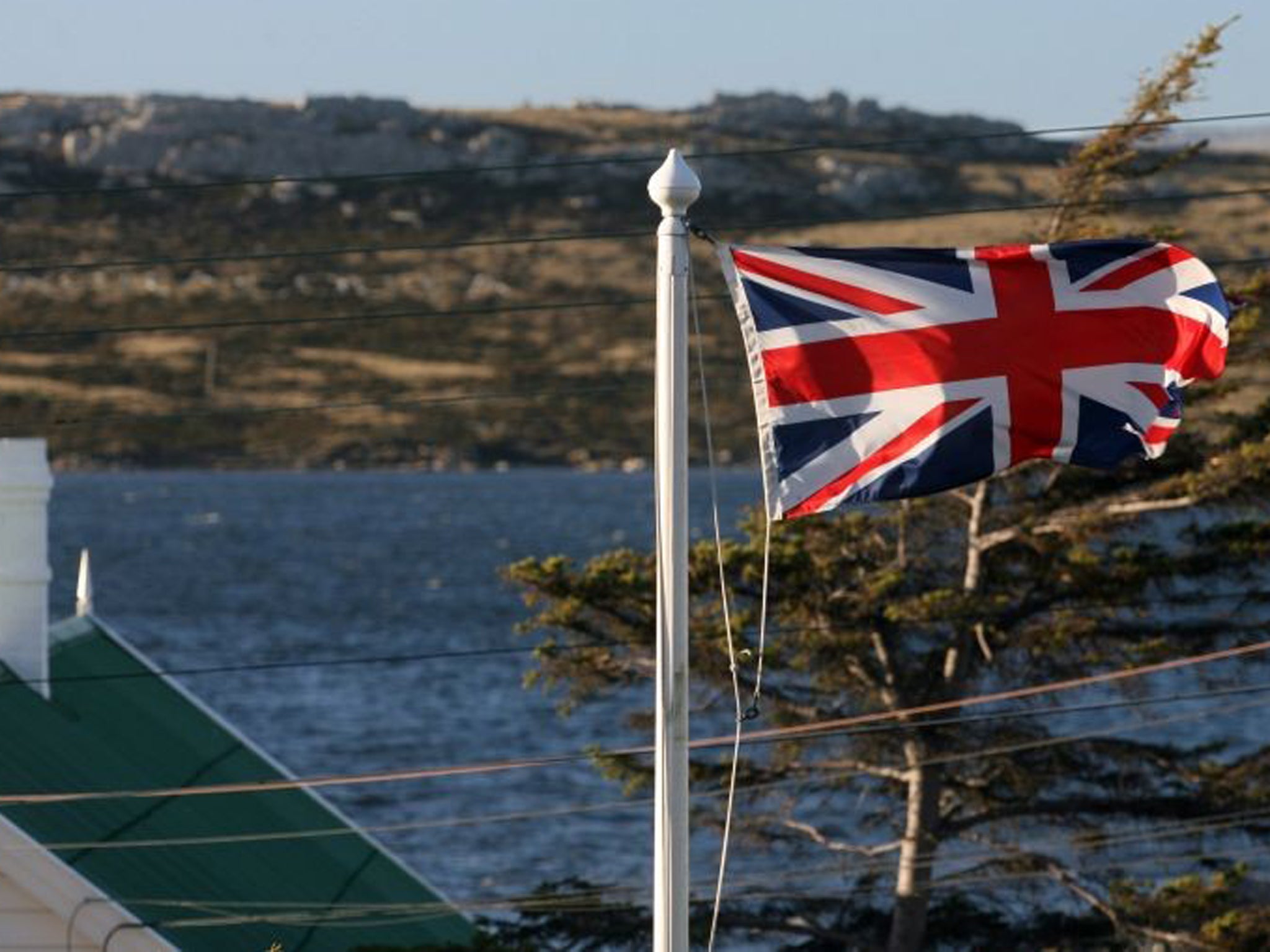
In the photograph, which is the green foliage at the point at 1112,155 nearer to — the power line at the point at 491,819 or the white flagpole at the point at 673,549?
the power line at the point at 491,819

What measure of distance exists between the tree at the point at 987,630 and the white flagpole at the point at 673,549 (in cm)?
1292

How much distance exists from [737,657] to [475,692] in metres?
79.5

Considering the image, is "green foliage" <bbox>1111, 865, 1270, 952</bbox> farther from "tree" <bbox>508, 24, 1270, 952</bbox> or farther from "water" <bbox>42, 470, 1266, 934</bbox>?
"water" <bbox>42, 470, 1266, 934</bbox>

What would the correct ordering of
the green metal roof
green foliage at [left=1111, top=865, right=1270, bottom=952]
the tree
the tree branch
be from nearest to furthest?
the green metal roof → green foliage at [left=1111, top=865, right=1270, bottom=952] → the tree → the tree branch

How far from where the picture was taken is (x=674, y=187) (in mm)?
12523

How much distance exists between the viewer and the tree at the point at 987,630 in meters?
26.3

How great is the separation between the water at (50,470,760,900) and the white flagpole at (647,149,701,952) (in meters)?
32.1

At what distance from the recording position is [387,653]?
10406cm

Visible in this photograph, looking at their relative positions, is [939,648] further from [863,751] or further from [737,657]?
[737,657]

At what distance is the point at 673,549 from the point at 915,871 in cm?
1453

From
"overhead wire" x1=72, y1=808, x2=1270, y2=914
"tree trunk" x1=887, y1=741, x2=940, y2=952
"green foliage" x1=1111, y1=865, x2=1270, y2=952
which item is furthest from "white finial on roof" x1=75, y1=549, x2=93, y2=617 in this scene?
"green foliage" x1=1111, y1=865, x2=1270, y2=952

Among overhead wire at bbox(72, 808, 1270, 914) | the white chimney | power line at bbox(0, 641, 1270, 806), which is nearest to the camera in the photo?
power line at bbox(0, 641, 1270, 806)

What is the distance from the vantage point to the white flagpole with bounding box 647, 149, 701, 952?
12555 millimetres

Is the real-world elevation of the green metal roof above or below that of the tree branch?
above
